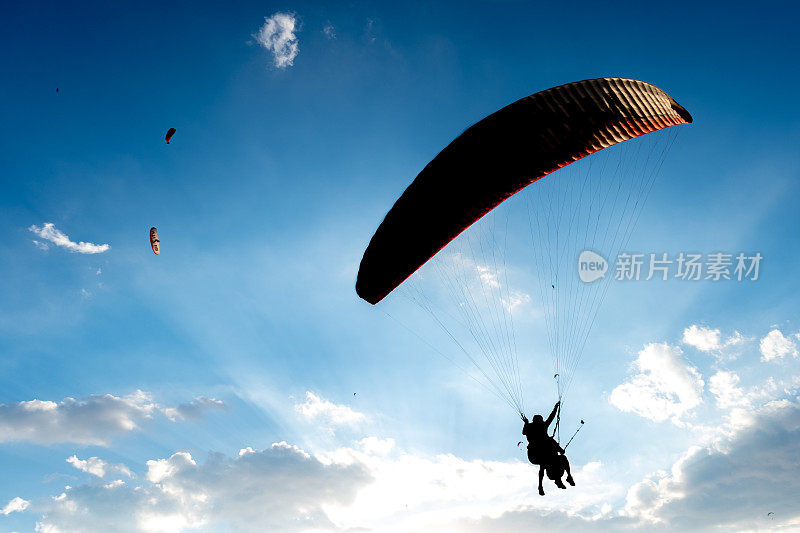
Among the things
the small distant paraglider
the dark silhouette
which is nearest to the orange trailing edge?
the dark silhouette

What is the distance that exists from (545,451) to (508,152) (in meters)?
8.12

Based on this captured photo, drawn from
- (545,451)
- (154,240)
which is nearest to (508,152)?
(545,451)

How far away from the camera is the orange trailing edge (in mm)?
13211

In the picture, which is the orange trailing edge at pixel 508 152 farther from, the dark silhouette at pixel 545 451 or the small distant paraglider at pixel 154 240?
the small distant paraglider at pixel 154 240

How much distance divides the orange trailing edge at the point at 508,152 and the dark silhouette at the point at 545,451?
5.49 metres

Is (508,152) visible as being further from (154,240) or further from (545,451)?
(154,240)

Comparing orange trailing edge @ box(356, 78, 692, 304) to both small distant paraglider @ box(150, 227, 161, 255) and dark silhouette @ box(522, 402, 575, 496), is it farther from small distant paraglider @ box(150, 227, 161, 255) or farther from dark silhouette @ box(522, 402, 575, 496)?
small distant paraglider @ box(150, 227, 161, 255)

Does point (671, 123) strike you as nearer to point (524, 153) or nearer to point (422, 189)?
point (524, 153)

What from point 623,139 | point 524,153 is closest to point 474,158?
A: point 524,153

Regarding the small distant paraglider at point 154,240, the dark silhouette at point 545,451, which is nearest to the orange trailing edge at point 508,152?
the dark silhouette at point 545,451

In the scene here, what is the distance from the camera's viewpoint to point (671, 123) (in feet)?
46.0

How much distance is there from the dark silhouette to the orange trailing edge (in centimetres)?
549

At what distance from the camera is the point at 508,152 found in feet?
44.4

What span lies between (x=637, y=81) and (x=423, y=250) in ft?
22.8
